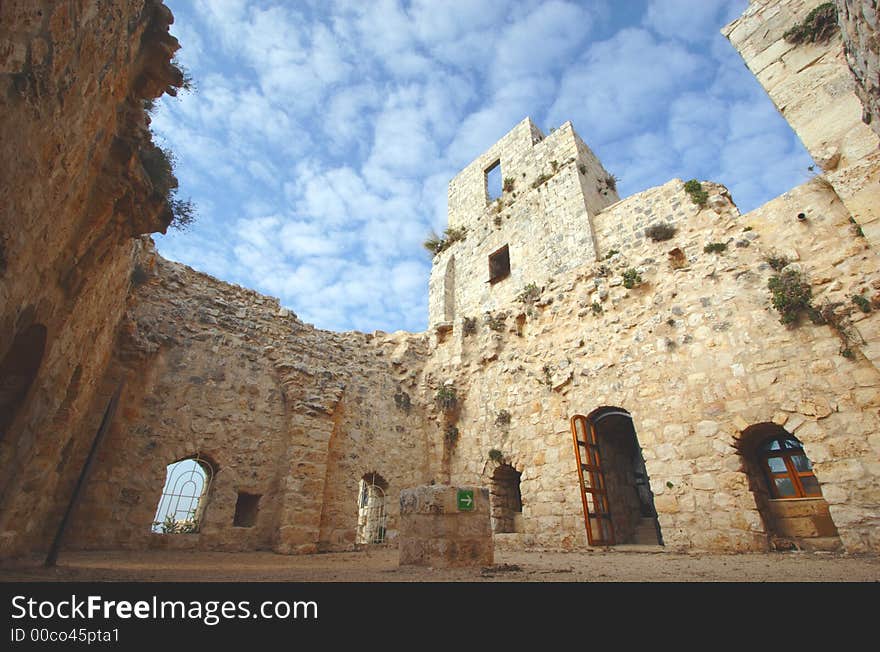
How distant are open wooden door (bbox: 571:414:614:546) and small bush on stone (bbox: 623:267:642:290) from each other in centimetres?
280

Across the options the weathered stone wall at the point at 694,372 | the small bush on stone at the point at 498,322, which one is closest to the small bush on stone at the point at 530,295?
the weathered stone wall at the point at 694,372

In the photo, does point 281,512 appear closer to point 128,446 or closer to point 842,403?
point 128,446

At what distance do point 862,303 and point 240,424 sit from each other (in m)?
10.5

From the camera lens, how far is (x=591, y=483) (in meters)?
7.82

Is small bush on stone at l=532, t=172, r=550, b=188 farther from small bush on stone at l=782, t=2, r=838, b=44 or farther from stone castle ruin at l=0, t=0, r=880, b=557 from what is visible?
small bush on stone at l=782, t=2, r=838, b=44

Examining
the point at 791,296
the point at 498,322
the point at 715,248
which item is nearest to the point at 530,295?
the point at 498,322

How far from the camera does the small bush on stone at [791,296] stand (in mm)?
6066

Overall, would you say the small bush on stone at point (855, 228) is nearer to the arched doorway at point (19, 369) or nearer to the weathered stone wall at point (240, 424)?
the weathered stone wall at point (240, 424)

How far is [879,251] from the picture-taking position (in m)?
5.36

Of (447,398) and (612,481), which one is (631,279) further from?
(447,398)

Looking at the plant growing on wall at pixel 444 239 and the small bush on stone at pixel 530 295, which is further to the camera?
the plant growing on wall at pixel 444 239

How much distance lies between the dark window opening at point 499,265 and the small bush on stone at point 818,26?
7.48 meters
